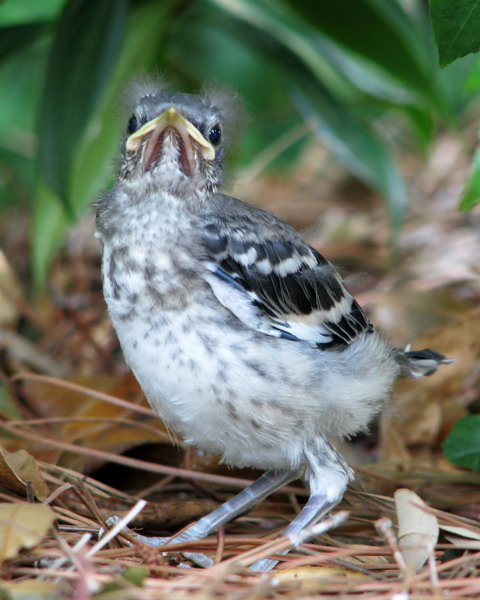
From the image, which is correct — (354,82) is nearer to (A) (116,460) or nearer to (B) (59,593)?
(A) (116,460)

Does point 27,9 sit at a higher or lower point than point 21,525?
higher

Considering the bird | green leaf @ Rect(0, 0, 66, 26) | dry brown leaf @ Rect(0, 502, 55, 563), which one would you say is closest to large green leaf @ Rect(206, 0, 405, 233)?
green leaf @ Rect(0, 0, 66, 26)

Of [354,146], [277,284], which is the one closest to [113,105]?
[354,146]

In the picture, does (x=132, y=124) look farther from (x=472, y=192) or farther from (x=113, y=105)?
(x=113, y=105)

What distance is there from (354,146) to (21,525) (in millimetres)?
2573

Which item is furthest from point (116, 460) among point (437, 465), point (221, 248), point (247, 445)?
point (437, 465)

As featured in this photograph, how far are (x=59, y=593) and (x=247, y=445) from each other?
0.73 metres

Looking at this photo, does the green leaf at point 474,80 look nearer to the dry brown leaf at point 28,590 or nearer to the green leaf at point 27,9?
the dry brown leaf at point 28,590

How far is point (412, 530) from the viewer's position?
1993 mm

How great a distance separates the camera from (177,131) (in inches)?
84.6

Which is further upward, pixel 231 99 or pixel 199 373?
pixel 231 99

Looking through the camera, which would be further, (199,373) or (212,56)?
(212,56)

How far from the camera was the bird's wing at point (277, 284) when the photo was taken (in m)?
2.11

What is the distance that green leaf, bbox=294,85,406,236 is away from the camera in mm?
3729
